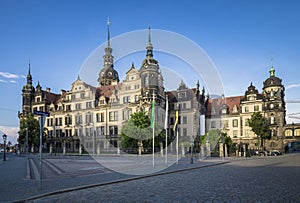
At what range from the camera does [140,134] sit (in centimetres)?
5175

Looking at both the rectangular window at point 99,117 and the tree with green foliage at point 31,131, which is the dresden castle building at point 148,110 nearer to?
the rectangular window at point 99,117

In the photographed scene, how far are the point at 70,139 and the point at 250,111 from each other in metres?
49.0

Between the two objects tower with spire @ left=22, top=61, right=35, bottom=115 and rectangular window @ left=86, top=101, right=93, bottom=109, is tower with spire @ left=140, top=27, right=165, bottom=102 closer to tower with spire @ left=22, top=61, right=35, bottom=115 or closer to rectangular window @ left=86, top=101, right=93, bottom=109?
rectangular window @ left=86, top=101, right=93, bottom=109

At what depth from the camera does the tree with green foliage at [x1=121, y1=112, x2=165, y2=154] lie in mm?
51250

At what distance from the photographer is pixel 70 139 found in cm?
7444

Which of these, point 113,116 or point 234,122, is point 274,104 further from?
point 113,116

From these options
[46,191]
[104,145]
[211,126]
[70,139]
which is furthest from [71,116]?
[46,191]

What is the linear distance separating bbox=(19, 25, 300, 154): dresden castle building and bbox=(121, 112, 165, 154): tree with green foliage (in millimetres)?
9028

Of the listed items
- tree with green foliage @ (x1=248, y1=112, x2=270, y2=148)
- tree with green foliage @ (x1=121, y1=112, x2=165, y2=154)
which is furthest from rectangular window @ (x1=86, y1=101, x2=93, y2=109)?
tree with green foliage @ (x1=248, y1=112, x2=270, y2=148)

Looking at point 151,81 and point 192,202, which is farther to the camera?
point 151,81

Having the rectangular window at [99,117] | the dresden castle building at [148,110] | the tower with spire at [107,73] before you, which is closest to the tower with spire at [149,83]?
the dresden castle building at [148,110]

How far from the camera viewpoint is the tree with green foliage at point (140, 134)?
5125 cm

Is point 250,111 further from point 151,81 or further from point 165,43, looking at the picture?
point 165,43

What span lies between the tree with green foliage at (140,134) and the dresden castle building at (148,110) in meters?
9.03
